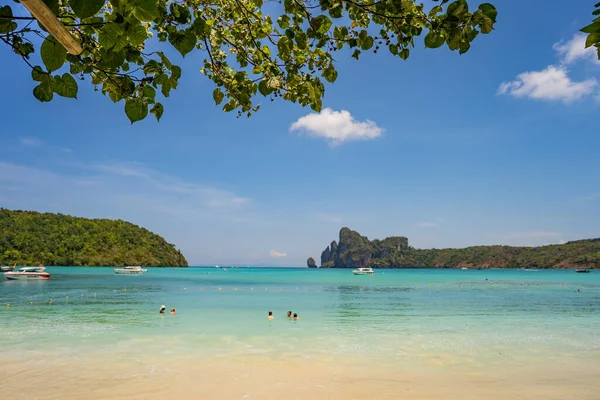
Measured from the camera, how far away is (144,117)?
2.54 metres

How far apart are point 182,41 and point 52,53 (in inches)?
36.1

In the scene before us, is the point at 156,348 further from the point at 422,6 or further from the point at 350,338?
the point at 422,6

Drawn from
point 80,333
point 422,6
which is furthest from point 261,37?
point 80,333

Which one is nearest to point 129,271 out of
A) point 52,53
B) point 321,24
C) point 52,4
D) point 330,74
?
point 330,74

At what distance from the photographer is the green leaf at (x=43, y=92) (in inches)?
95.3

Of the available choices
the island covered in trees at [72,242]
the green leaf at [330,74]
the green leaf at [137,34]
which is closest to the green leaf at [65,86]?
the green leaf at [137,34]

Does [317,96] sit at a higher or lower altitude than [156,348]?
higher

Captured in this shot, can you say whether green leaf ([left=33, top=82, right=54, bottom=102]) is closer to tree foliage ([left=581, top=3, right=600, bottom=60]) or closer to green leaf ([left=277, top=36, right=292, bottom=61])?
green leaf ([left=277, top=36, right=292, bottom=61])

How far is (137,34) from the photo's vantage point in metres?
2.05

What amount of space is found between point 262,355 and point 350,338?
5478mm

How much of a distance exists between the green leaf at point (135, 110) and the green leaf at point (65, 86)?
0.32 metres

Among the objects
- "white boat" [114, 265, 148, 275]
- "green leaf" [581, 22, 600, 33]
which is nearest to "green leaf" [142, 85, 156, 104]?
"green leaf" [581, 22, 600, 33]

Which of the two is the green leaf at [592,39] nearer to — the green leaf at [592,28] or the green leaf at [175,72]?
the green leaf at [592,28]

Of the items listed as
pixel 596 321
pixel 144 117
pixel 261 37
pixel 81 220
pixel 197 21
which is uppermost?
pixel 81 220
